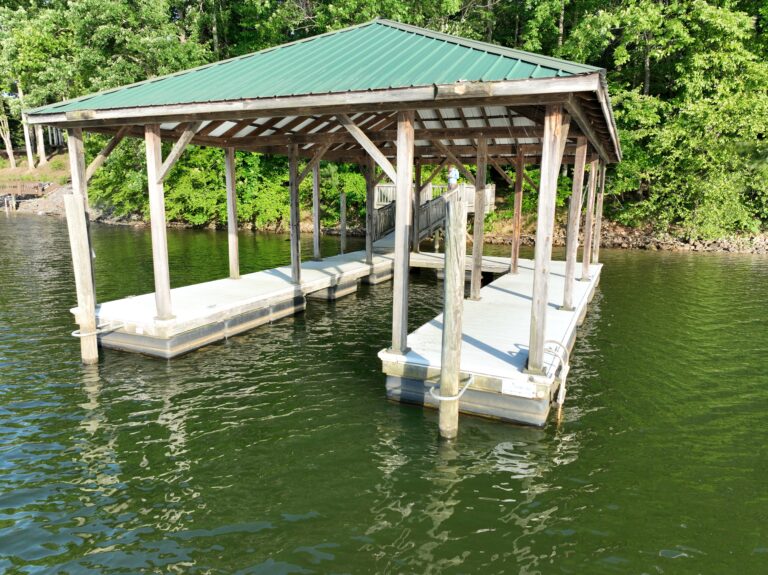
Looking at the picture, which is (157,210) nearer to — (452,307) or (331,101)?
(331,101)

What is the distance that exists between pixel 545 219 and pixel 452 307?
73.0 inches

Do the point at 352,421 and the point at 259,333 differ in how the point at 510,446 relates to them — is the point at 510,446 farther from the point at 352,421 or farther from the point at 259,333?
the point at 259,333

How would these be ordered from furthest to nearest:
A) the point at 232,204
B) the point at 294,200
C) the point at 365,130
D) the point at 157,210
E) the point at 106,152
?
the point at 232,204, the point at 294,200, the point at 365,130, the point at 106,152, the point at 157,210

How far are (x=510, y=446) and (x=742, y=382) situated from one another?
16.9 ft

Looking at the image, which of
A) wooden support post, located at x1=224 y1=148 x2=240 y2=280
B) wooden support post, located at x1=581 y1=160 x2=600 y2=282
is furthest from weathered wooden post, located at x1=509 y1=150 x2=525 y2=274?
wooden support post, located at x1=224 y1=148 x2=240 y2=280

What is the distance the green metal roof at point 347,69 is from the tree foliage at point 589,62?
19.5 m

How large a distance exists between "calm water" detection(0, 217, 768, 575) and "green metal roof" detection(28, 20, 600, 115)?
15.6 feet

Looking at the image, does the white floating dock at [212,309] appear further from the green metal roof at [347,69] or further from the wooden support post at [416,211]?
the wooden support post at [416,211]

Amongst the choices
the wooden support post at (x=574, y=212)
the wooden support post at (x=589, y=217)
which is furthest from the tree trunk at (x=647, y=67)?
the wooden support post at (x=574, y=212)

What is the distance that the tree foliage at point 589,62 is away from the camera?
26.1 meters

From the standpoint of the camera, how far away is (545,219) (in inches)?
276

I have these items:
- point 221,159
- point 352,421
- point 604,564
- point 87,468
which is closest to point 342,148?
point 352,421

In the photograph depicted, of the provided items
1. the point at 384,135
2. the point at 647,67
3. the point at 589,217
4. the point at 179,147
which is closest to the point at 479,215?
the point at 384,135

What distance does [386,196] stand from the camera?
26.5m
